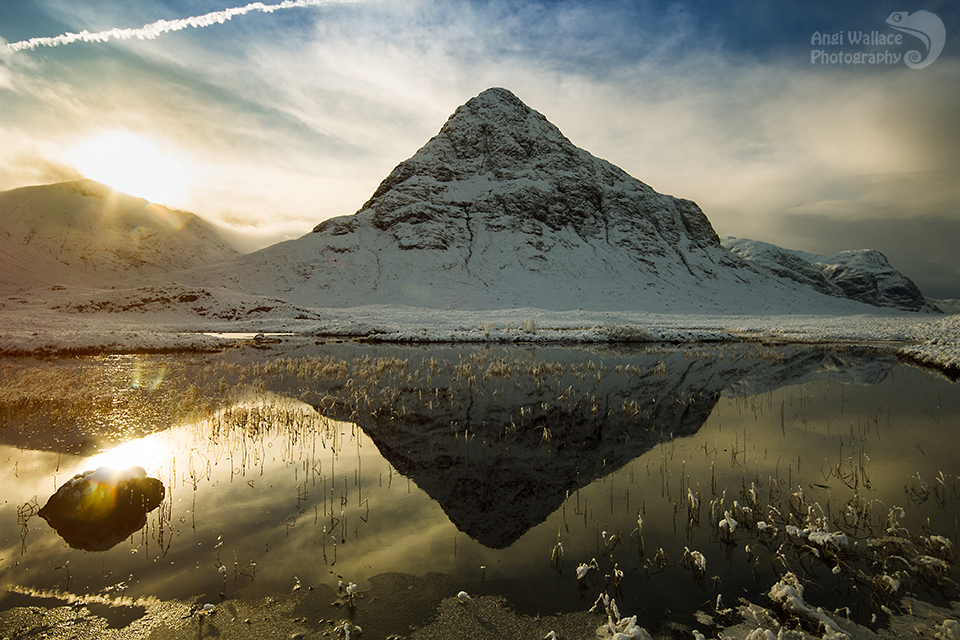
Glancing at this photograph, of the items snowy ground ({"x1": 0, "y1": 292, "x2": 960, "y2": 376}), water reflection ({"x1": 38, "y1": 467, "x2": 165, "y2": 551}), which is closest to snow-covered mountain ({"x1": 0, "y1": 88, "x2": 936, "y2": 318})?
snowy ground ({"x1": 0, "y1": 292, "x2": 960, "y2": 376})

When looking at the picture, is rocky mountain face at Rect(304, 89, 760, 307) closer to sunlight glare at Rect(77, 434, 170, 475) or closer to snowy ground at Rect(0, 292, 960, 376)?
snowy ground at Rect(0, 292, 960, 376)

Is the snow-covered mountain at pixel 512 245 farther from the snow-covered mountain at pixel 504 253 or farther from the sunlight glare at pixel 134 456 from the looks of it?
the sunlight glare at pixel 134 456

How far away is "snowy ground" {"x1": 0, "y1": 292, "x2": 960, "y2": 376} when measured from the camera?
28094 mm

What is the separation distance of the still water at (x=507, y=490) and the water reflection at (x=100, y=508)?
0.38 feet

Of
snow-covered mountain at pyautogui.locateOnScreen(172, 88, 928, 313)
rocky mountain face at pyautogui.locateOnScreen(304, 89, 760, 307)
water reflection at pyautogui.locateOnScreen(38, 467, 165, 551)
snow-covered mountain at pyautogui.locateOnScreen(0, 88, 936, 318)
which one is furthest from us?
rocky mountain face at pyautogui.locateOnScreen(304, 89, 760, 307)

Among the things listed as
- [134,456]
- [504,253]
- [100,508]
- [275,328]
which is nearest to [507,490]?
[100,508]

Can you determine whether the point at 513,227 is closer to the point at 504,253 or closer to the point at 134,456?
the point at 504,253

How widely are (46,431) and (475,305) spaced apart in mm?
72140

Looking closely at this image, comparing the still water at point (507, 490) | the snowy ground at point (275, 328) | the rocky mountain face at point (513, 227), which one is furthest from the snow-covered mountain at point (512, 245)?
the still water at point (507, 490)

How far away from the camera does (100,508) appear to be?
585cm

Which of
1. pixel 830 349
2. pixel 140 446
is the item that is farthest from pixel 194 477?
pixel 830 349

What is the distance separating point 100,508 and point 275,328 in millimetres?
42509

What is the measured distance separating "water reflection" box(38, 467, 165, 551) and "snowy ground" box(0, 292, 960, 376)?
26.2m

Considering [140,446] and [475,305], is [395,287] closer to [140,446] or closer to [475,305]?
[475,305]
